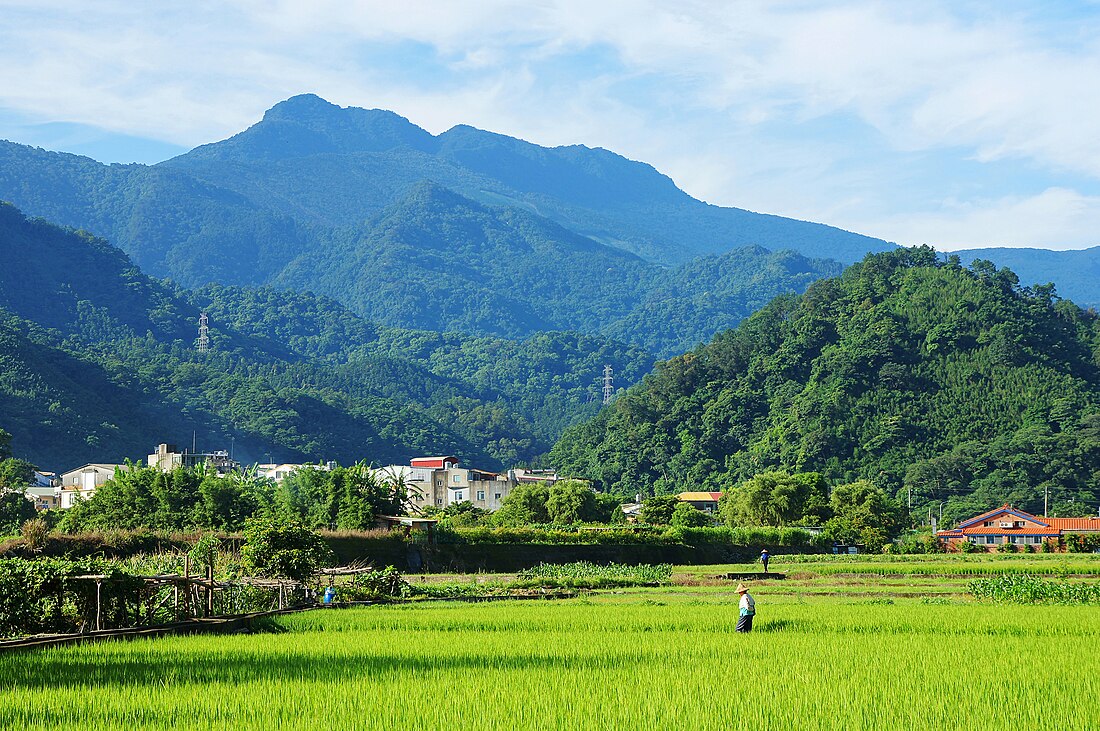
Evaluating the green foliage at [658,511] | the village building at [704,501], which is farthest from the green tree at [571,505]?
the village building at [704,501]

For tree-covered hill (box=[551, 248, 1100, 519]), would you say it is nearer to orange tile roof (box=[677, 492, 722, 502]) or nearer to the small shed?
orange tile roof (box=[677, 492, 722, 502])

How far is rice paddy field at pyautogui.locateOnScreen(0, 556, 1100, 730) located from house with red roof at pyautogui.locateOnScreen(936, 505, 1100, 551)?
58.9m

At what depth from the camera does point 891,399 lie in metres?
118

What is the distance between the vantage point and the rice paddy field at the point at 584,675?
11.5 m

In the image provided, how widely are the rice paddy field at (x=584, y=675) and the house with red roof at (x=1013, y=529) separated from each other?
58.9 m

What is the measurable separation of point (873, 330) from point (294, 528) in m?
102

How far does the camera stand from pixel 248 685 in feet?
44.5

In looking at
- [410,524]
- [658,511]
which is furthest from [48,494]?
[410,524]

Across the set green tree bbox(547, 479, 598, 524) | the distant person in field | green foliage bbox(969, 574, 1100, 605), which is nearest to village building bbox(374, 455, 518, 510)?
green tree bbox(547, 479, 598, 524)

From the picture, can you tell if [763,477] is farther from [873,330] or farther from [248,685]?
[248,685]

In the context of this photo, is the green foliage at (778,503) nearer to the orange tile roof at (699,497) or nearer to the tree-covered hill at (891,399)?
the orange tile roof at (699,497)

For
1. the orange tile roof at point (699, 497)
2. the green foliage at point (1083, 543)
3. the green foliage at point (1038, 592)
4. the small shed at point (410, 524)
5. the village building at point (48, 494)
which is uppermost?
the village building at point (48, 494)

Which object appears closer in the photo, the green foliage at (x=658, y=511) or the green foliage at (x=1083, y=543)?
the green foliage at (x=1083, y=543)

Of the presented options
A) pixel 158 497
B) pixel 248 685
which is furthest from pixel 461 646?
pixel 158 497
